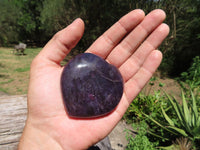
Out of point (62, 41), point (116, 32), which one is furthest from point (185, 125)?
point (62, 41)

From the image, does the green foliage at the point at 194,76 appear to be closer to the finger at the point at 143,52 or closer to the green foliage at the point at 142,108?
the green foliage at the point at 142,108

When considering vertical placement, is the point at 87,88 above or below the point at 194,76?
above

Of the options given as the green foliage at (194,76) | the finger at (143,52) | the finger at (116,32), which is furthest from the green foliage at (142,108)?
the finger at (116,32)

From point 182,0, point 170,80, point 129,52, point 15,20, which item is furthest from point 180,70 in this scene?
point 15,20

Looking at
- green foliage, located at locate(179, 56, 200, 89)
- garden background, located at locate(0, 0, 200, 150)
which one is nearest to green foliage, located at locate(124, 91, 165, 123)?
garden background, located at locate(0, 0, 200, 150)

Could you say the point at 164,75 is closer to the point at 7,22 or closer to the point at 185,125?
the point at 185,125

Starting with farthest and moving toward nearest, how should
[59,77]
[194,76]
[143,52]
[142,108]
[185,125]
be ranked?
[194,76], [142,108], [185,125], [143,52], [59,77]
